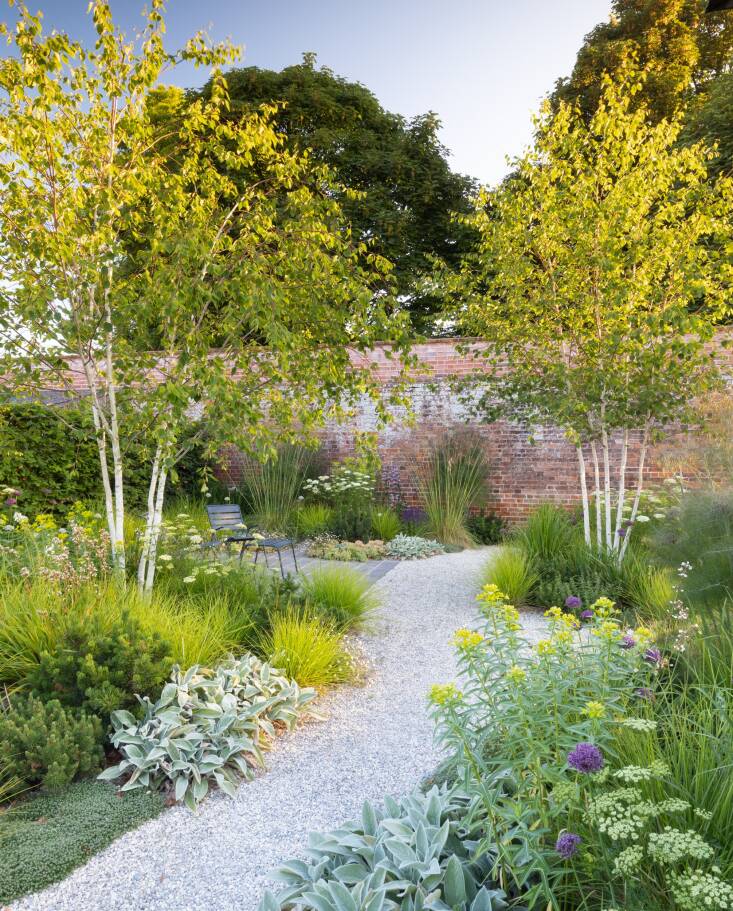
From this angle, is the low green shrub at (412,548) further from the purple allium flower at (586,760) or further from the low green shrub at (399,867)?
the purple allium flower at (586,760)

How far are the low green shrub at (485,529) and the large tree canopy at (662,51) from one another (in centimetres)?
936

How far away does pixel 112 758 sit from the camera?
9.94ft

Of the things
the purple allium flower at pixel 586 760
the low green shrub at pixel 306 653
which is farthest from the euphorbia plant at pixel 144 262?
the purple allium flower at pixel 586 760

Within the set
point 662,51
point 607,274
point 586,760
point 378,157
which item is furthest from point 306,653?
point 662,51

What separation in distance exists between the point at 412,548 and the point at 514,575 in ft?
8.66

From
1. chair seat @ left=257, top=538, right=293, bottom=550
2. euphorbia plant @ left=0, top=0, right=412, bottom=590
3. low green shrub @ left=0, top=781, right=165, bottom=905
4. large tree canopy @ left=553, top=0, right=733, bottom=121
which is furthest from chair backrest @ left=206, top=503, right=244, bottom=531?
large tree canopy @ left=553, top=0, right=733, bottom=121

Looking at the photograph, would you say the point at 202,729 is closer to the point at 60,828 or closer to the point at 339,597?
the point at 60,828

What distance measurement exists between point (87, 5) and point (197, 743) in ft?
13.8

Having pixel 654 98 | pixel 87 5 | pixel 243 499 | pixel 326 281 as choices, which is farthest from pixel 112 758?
pixel 654 98

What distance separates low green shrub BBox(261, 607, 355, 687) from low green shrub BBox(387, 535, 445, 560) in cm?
383

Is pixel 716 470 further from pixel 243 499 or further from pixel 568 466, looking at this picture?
pixel 243 499

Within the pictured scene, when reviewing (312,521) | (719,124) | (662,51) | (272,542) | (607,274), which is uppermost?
(662,51)

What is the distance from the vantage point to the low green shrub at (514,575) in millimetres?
5492

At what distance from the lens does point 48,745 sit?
105 inches
